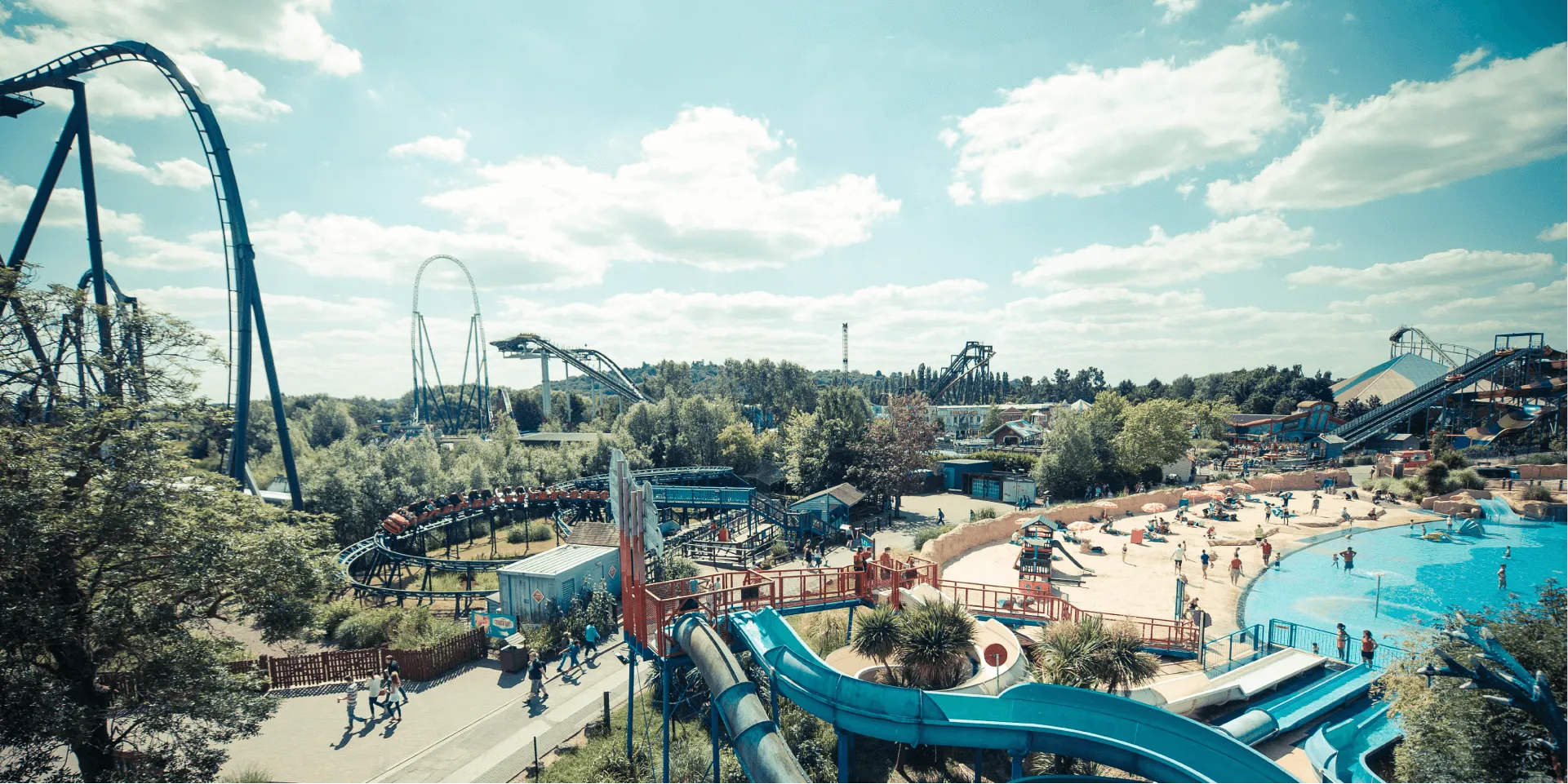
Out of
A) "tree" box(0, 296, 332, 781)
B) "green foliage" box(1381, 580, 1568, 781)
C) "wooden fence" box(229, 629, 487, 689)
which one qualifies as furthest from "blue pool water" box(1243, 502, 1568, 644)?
"tree" box(0, 296, 332, 781)

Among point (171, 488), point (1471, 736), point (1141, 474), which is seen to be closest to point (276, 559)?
point (171, 488)

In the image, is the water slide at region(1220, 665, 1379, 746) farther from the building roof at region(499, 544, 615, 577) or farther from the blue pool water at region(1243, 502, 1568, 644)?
the building roof at region(499, 544, 615, 577)

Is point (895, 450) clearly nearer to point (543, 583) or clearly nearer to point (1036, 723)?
point (543, 583)

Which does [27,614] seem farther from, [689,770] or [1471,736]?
[1471,736]

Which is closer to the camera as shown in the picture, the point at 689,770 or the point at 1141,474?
the point at 689,770

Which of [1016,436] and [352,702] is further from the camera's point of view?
[1016,436]

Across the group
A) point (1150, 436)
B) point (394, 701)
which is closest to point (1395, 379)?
point (1150, 436)
